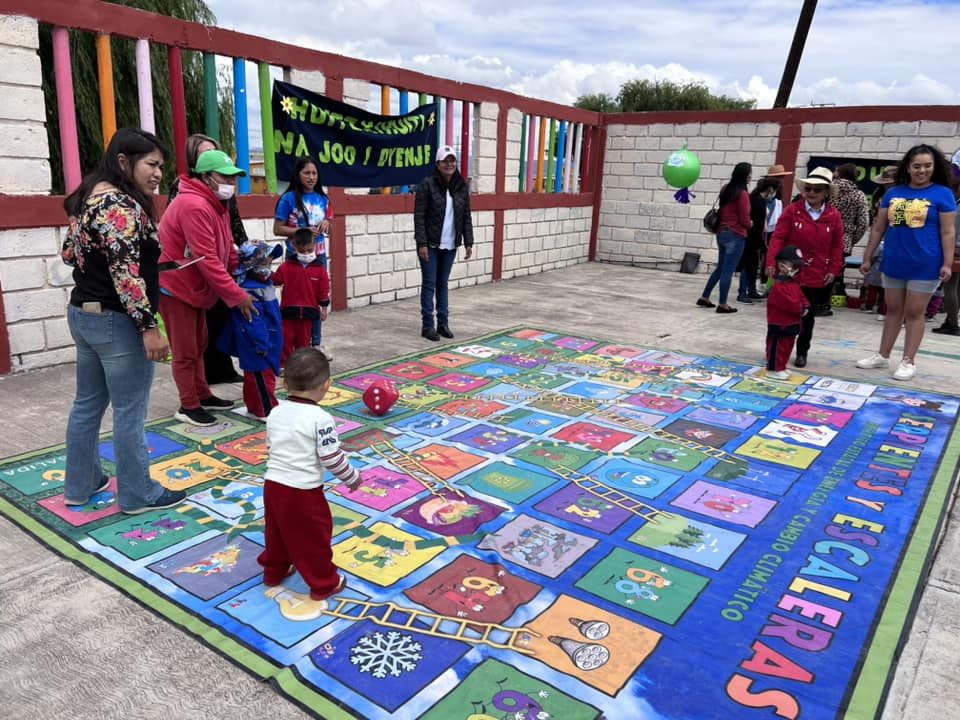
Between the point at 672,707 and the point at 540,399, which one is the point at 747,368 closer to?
the point at 540,399

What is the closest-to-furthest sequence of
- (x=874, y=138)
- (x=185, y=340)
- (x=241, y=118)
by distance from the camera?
(x=185, y=340) < (x=241, y=118) < (x=874, y=138)

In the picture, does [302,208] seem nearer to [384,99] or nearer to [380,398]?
[380,398]

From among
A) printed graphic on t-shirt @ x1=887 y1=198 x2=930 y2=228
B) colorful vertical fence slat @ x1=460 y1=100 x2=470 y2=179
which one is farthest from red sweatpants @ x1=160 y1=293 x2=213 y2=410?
colorful vertical fence slat @ x1=460 y1=100 x2=470 y2=179

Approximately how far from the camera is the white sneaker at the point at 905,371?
20.6ft

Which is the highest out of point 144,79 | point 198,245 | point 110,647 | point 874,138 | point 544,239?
point 874,138

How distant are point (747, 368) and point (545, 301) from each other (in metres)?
3.82

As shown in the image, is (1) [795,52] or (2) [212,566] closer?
(2) [212,566]

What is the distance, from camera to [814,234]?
622cm

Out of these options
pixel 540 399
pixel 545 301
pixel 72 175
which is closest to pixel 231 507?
pixel 540 399

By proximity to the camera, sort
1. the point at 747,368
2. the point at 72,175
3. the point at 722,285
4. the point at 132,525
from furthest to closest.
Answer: the point at 722,285 < the point at 747,368 < the point at 72,175 < the point at 132,525

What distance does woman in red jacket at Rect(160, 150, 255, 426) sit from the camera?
13.7ft

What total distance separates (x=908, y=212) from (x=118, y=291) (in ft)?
19.8

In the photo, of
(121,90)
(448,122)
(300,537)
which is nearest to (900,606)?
(300,537)

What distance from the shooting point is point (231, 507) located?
11.7 ft
